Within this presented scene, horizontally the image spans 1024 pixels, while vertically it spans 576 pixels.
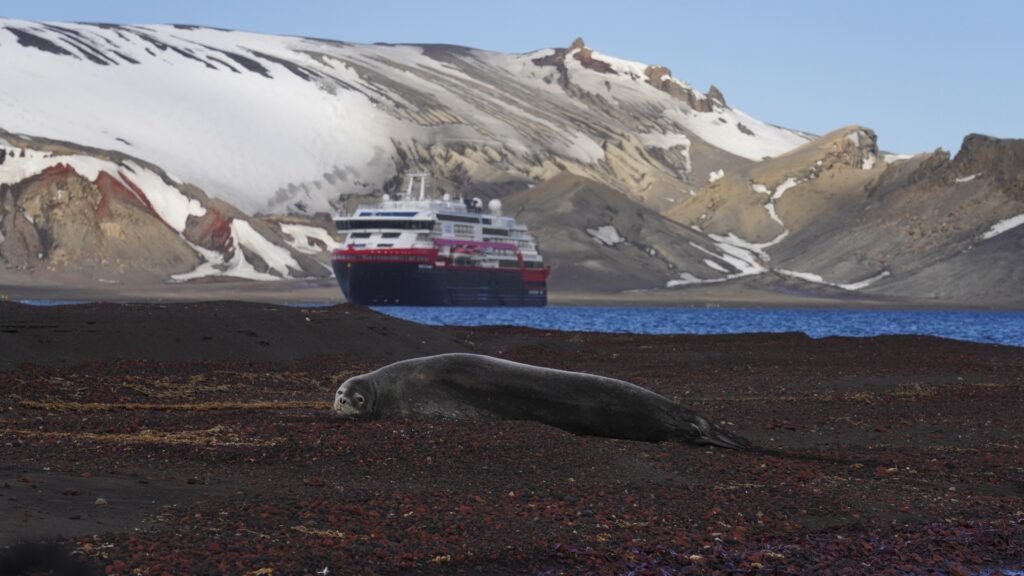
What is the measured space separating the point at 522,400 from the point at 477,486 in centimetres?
443

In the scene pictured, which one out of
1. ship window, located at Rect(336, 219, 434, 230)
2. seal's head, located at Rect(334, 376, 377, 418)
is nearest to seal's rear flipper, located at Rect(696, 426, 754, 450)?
seal's head, located at Rect(334, 376, 377, 418)

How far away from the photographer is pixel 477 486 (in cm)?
1539

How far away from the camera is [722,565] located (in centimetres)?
1248

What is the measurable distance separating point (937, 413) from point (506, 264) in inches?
5368

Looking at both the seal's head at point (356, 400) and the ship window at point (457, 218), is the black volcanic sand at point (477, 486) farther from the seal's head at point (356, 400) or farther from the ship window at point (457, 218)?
the ship window at point (457, 218)

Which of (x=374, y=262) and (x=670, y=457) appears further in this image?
(x=374, y=262)

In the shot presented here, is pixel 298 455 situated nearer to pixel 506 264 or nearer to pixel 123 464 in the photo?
pixel 123 464

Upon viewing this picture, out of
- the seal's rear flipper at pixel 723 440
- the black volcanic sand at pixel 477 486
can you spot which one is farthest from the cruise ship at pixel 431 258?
the seal's rear flipper at pixel 723 440

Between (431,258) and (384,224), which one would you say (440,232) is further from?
(384,224)

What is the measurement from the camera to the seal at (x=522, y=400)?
1914cm

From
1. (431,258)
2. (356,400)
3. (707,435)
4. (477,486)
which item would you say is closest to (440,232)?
(431,258)

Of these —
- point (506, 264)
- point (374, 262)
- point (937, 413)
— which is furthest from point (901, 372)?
point (506, 264)

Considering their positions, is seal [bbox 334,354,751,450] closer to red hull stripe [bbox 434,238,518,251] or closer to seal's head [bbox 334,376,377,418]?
→ seal's head [bbox 334,376,377,418]

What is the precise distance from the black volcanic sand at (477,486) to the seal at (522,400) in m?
0.56
